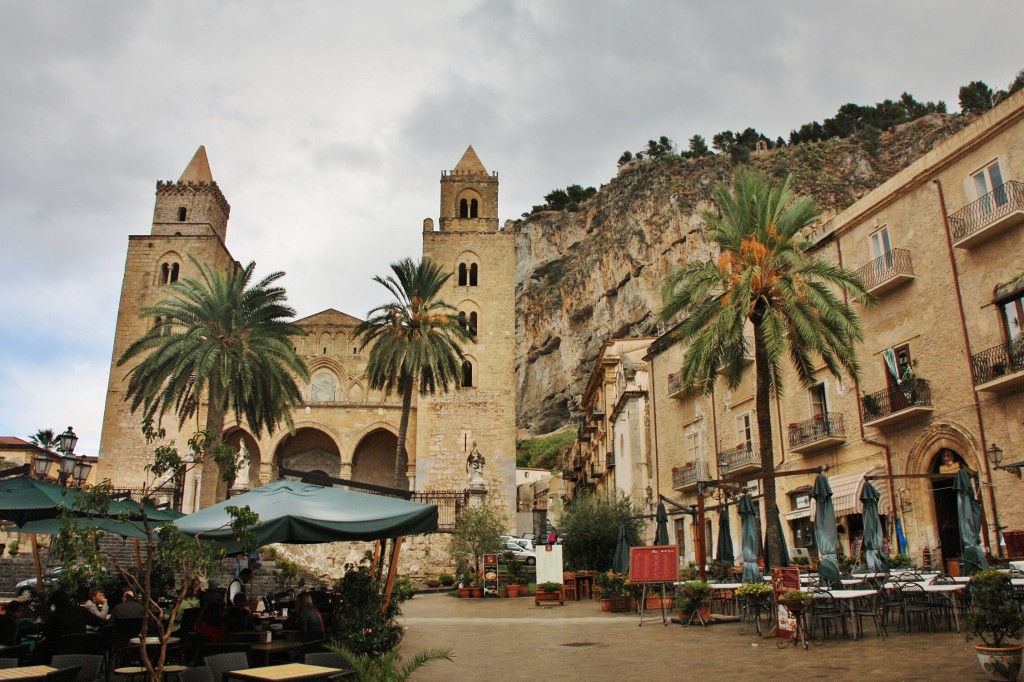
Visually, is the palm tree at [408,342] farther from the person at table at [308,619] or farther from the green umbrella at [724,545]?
the person at table at [308,619]

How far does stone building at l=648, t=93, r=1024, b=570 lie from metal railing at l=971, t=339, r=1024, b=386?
0.03 meters

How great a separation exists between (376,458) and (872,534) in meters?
32.5

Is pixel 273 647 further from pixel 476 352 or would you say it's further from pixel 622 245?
pixel 622 245

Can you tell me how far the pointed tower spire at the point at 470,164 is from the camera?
46688 mm

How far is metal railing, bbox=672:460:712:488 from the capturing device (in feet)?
89.4

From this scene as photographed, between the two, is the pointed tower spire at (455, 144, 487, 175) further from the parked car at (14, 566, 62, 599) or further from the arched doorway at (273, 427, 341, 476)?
the parked car at (14, 566, 62, 599)

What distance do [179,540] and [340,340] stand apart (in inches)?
1633

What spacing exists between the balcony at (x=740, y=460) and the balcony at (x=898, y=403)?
4.75 metres

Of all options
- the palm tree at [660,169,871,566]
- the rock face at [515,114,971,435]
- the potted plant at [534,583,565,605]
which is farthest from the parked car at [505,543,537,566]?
the rock face at [515,114,971,435]

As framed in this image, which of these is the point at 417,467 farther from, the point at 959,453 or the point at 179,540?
the point at 179,540

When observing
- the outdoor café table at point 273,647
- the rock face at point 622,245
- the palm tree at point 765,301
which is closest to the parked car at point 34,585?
the outdoor café table at point 273,647

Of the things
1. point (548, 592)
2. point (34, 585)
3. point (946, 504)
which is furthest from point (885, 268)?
point (34, 585)

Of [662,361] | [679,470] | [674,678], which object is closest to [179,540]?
[674,678]

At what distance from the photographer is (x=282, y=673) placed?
19.4ft
